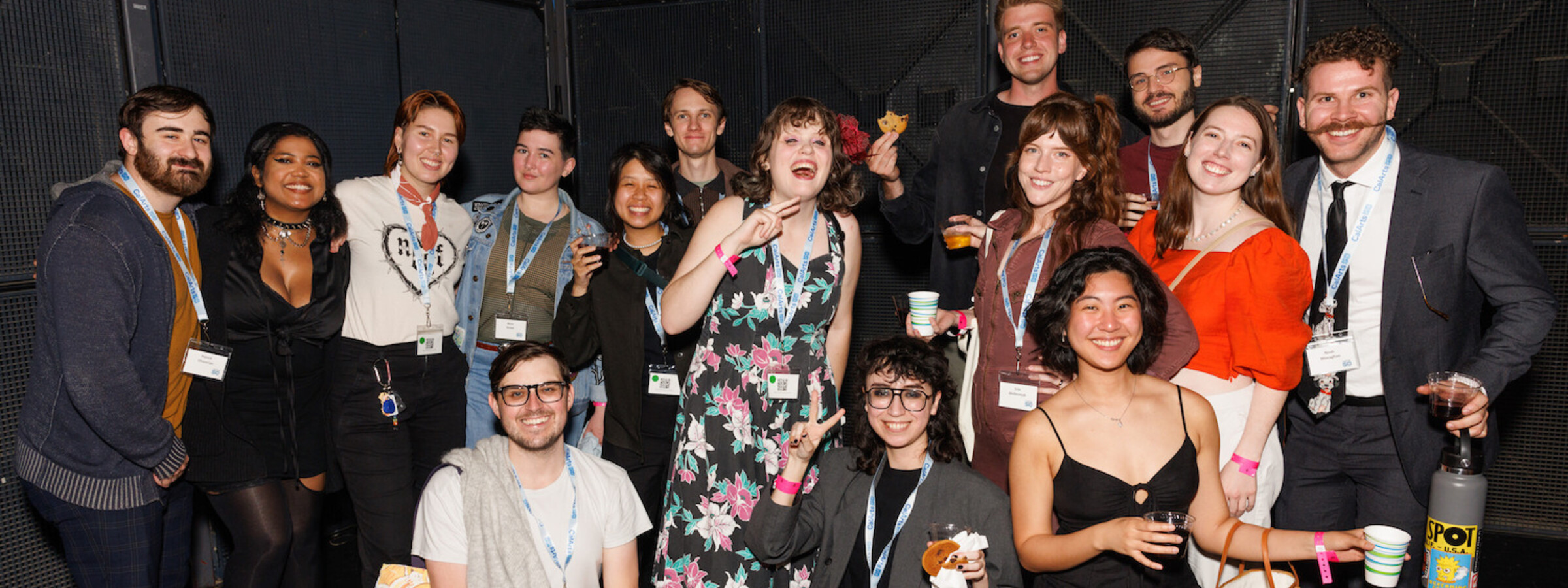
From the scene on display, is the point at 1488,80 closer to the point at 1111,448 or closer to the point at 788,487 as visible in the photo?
the point at 1111,448

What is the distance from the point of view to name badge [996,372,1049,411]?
Answer: 2.62 m

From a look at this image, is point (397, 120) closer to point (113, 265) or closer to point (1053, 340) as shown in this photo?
point (113, 265)

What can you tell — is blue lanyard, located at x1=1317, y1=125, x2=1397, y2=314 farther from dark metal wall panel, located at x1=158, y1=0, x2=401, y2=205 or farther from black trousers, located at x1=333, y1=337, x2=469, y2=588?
dark metal wall panel, located at x1=158, y1=0, x2=401, y2=205

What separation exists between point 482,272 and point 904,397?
80.0 inches

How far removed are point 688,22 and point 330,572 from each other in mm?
3617

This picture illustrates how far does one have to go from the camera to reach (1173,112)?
3418 mm

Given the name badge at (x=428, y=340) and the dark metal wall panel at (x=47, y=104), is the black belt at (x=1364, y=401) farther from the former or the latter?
the dark metal wall panel at (x=47, y=104)

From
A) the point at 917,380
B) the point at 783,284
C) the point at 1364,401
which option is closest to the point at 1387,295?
the point at 1364,401

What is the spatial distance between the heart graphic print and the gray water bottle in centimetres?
349

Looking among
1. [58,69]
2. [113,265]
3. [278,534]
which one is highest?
[58,69]

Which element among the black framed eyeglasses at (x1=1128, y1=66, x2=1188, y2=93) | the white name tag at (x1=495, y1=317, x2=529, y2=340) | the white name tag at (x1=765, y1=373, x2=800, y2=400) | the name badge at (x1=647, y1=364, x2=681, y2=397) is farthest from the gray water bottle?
the white name tag at (x1=495, y1=317, x2=529, y2=340)

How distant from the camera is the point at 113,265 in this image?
2680 millimetres

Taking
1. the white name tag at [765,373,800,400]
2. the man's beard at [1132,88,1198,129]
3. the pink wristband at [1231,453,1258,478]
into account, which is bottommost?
the pink wristband at [1231,453,1258,478]

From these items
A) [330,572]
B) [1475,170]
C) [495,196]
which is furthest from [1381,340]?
[330,572]
